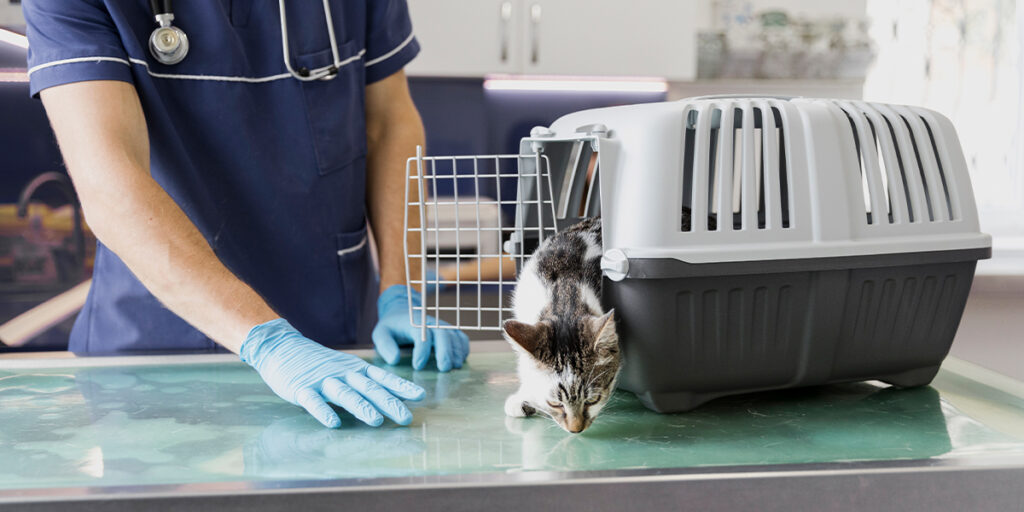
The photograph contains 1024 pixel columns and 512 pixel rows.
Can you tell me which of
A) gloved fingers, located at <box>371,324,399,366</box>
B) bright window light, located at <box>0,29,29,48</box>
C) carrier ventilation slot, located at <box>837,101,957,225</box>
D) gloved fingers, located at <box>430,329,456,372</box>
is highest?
bright window light, located at <box>0,29,29,48</box>

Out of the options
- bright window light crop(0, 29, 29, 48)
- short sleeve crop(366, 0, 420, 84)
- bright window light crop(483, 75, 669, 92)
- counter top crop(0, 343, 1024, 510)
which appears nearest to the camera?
counter top crop(0, 343, 1024, 510)

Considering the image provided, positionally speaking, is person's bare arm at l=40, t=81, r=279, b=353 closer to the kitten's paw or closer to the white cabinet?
the kitten's paw

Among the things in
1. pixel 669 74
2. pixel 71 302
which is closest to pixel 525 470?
pixel 71 302

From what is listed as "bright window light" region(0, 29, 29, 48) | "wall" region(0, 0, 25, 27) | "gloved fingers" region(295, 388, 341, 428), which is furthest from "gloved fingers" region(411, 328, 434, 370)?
"wall" region(0, 0, 25, 27)

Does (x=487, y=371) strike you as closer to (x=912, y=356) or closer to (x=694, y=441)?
(x=694, y=441)

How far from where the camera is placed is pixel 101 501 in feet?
2.08

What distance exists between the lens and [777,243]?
84 centimetres

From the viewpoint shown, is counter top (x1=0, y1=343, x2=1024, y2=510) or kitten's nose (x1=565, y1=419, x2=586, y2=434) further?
kitten's nose (x1=565, y1=419, x2=586, y2=434)

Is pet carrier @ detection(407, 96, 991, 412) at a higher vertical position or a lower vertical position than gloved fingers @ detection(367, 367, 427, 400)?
higher

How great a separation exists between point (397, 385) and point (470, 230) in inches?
8.3

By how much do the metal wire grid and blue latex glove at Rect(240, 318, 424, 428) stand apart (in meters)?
0.09

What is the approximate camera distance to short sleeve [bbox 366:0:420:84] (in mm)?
1573

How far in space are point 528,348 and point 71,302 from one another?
213 centimetres

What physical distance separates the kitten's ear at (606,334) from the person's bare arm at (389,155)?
2.51ft
